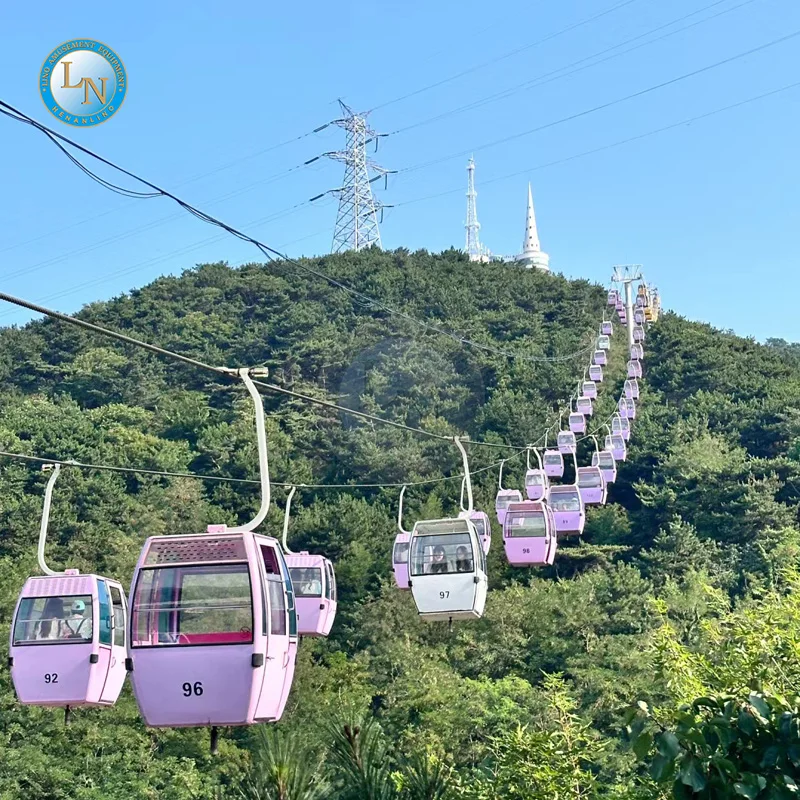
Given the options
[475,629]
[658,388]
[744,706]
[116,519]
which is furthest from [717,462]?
[744,706]

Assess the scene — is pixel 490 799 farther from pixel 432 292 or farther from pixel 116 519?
pixel 432 292

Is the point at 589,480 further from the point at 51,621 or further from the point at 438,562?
the point at 51,621

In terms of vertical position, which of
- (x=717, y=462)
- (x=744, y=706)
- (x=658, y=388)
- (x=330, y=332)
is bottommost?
(x=744, y=706)

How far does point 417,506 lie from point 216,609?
42586mm

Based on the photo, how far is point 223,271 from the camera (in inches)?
3583

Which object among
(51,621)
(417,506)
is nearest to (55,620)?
(51,621)

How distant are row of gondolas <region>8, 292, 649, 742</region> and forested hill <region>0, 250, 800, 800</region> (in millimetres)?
2406

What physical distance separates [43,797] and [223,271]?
64.1 metres

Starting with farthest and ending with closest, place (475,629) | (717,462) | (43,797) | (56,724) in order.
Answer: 1. (717,462)
2. (475,629)
3. (56,724)
4. (43,797)

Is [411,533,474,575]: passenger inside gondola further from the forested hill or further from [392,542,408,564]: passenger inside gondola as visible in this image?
[392,542,408,564]: passenger inside gondola

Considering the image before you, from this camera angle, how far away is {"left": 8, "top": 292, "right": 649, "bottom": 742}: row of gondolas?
31.2 feet

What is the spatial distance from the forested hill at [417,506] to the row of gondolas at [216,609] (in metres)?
2.41

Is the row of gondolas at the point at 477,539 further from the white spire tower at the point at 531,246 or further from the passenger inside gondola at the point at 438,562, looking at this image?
the white spire tower at the point at 531,246

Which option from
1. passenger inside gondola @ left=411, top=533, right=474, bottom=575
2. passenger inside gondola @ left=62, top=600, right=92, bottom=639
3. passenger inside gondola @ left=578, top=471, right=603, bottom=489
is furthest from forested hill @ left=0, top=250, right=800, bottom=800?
passenger inside gondola @ left=578, top=471, right=603, bottom=489
